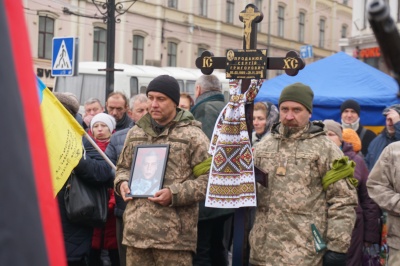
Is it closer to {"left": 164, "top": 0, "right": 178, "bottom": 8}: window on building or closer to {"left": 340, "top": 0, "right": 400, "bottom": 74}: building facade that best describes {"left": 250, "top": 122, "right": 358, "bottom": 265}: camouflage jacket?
{"left": 340, "top": 0, "right": 400, "bottom": 74}: building facade

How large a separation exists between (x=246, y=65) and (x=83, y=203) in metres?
1.72

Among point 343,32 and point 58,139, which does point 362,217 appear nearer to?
point 58,139

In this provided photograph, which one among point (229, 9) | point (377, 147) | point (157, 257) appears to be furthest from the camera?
point (229, 9)

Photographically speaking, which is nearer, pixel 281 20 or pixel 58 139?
pixel 58 139

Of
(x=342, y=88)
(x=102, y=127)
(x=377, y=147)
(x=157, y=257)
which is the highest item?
(x=342, y=88)

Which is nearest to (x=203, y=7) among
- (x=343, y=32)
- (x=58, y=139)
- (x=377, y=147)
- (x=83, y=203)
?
(x=343, y=32)

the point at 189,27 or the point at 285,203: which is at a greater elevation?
the point at 189,27

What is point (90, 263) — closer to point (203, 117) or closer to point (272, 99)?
point (203, 117)

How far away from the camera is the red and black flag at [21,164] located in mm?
1140

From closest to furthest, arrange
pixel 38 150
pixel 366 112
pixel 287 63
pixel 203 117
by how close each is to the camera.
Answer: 1. pixel 38 150
2. pixel 287 63
3. pixel 203 117
4. pixel 366 112

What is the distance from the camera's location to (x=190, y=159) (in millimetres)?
5031

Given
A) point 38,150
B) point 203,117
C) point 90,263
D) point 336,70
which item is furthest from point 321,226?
point 336,70

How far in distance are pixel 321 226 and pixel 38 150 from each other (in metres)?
3.59

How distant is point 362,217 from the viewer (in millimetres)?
6598
